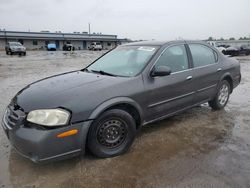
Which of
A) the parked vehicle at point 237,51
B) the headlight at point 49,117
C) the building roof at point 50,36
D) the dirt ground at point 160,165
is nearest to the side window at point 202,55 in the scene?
the dirt ground at point 160,165

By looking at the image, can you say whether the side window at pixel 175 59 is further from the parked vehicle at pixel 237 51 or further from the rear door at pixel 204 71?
the parked vehicle at pixel 237 51

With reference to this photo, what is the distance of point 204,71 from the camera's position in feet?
16.4

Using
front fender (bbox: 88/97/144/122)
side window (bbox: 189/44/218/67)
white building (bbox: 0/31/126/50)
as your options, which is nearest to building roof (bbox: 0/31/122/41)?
white building (bbox: 0/31/126/50)

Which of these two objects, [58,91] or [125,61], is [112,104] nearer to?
[58,91]

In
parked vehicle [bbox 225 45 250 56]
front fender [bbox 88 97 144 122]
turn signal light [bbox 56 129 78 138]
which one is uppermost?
front fender [bbox 88 97 144 122]

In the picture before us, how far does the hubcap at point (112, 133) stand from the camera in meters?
3.42

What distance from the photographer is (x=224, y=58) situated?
225 inches

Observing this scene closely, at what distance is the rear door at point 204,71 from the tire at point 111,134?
183 cm

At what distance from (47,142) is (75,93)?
2.34 feet

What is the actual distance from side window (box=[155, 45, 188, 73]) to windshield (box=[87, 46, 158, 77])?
21cm

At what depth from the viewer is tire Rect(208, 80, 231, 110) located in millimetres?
5574

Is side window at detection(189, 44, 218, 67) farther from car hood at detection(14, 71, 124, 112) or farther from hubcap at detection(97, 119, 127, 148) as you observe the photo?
hubcap at detection(97, 119, 127, 148)

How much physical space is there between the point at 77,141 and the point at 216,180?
1.73 meters

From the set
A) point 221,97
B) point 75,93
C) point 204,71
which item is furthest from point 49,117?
point 221,97
